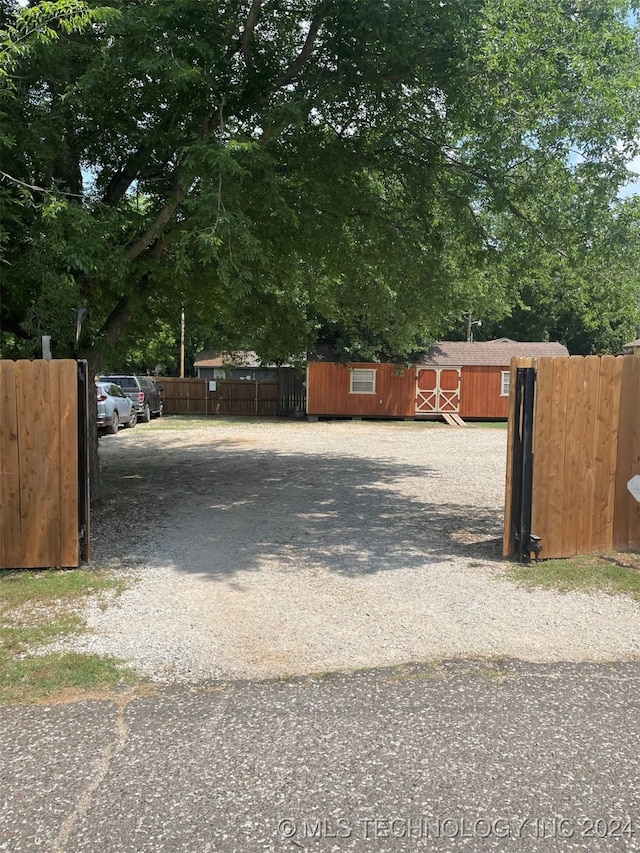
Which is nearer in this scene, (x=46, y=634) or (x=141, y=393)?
(x=46, y=634)

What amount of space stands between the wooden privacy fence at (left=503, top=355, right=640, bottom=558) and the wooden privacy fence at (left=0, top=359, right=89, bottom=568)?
4006 mm

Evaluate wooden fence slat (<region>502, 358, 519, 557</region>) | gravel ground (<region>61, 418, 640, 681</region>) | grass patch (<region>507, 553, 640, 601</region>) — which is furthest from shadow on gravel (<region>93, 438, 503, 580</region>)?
grass patch (<region>507, 553, 640, 601</region>)

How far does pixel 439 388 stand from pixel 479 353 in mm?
3002

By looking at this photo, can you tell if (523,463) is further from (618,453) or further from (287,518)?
(287,518)

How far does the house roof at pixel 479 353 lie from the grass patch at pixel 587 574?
2335cm

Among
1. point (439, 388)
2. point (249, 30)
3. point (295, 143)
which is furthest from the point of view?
point (439, 388)

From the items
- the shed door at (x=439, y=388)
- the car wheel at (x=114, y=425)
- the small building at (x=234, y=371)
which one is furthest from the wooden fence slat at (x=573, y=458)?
the small building at (x=234, y=371)

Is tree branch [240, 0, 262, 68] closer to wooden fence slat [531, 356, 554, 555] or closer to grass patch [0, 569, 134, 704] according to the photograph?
wooden fence slat [531, 356, 554, 555]

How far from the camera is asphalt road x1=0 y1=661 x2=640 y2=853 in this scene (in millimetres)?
2613

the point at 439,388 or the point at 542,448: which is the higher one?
the point at 439,388

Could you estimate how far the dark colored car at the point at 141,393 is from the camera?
2495 cm

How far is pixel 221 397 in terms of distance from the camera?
31.7 metres

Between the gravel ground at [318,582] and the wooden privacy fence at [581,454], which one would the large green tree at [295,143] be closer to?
the wooden privacy fence at [581,454]

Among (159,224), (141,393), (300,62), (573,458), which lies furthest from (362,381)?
(573,458)
